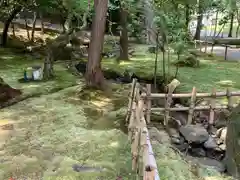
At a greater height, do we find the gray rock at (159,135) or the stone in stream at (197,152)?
the gray rock at (159,135)

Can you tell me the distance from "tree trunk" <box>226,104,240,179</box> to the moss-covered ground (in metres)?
0.47

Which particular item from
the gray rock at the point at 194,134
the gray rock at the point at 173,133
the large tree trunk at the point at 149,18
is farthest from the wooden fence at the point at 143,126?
the large tree trunk at the point at 149,18

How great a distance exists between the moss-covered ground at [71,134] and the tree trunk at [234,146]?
1.53ft

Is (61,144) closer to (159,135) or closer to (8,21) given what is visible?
(159,135)

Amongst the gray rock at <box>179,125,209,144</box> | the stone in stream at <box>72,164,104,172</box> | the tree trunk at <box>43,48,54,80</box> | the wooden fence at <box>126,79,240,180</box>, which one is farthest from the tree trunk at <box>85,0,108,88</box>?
the stone in stream at <box>72,164,104,172</box>

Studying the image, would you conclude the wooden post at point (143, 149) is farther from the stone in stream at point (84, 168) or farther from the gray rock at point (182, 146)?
the gray rock at point (182, 146)

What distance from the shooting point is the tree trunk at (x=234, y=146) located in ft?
16.3

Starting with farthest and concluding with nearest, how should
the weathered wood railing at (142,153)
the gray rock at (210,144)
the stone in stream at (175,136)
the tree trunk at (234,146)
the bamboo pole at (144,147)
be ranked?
the stone in stream at (175,136) < the gray rock at (210,144) < the tree trunk at (234,146) < the bamboo pole at (144,147) < the weathered wood railing at (142,153)

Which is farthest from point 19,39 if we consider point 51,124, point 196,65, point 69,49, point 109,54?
point 51,124

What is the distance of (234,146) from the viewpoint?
5.08 metres

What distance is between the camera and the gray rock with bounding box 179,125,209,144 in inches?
243

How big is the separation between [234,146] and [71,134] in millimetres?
2728

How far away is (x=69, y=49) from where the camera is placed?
552 inches

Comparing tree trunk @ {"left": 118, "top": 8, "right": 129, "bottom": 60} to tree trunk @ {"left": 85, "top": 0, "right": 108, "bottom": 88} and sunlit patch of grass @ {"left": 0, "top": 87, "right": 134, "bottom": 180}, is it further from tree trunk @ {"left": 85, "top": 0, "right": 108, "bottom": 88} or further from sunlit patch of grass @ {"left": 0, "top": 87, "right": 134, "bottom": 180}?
sunlit patch of grass @ {"left": 0, "top": 87, "right": 134, "bottom": 180}
